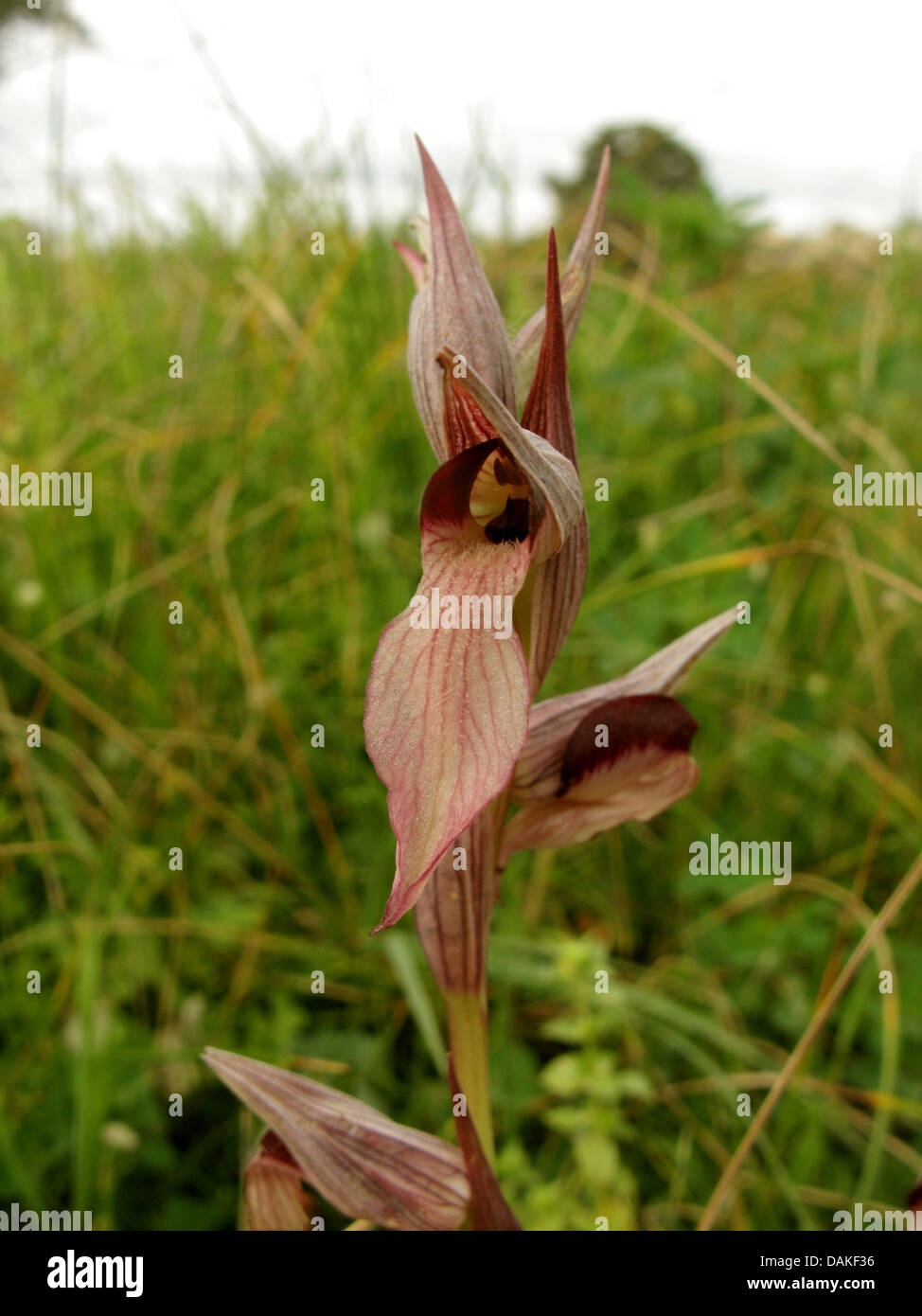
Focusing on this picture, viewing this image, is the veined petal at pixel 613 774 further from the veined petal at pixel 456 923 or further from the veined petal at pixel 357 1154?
the veined petal at pixel 357 1154

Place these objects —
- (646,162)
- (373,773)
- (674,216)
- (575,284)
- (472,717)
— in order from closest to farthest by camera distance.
Answer: (472,717)
(575,284)
(373,773)
(674,216)
(646,162)

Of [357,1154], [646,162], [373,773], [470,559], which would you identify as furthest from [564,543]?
[646,162]

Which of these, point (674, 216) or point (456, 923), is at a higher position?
point (674, 216)

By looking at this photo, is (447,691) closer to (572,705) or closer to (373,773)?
(572,705)

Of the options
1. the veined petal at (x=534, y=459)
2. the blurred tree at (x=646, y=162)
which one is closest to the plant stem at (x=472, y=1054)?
the veined petal at (x=534, y=459)

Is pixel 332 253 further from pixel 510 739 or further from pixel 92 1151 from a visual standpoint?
pixel 510 739
